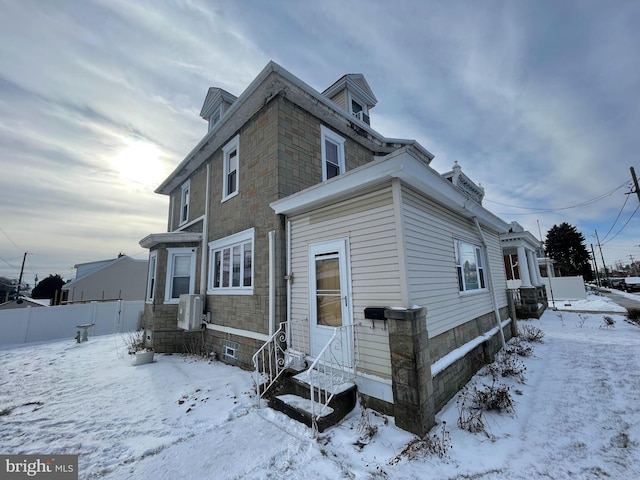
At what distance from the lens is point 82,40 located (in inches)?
210

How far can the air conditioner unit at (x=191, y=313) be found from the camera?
25.4ft

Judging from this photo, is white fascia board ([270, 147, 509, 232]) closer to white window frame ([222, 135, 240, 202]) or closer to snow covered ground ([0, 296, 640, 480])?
white window frame ([222, 135, 240, 202])

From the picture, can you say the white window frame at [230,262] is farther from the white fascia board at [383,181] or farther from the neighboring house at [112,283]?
the neighboring house at [112,283]

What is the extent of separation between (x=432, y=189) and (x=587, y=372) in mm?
5366

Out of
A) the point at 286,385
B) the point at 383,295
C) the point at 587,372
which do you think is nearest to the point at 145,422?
the point at 286,385

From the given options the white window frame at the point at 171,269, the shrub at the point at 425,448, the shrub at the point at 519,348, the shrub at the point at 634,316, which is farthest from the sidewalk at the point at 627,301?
the white window frame at the point at 171,269

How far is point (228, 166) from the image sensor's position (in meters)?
8.30

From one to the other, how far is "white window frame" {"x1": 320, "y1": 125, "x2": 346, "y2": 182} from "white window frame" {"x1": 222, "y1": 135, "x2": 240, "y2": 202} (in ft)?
8.32

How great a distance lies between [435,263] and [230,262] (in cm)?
553

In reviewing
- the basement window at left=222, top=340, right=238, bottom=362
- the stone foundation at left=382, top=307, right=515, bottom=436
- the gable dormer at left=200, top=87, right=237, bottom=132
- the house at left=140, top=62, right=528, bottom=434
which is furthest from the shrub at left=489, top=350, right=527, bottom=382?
the gable dormer at left=200, top=87, right=237, bottom=132

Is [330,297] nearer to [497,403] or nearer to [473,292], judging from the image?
[497,403]

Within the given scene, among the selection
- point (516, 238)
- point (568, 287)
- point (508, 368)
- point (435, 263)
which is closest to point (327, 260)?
point (435, 263)

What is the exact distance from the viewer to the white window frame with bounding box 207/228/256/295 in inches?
262

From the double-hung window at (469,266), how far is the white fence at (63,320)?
1550 centimetres
